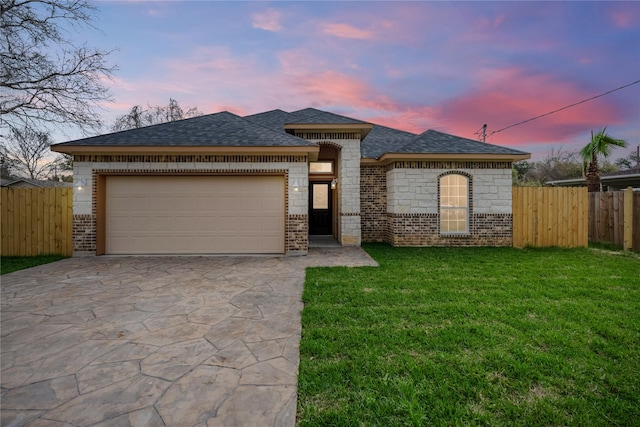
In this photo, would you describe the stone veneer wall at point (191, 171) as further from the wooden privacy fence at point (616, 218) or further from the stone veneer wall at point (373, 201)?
the wooden privacy fence at point (616, 218)

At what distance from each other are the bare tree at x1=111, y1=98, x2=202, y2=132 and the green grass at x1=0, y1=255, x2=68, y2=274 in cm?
1854

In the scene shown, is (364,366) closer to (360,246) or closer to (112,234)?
(360,246)

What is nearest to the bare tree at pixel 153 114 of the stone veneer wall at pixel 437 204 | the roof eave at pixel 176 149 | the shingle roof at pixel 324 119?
the shingle roof at pixel 324 119

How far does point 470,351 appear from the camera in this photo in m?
2.89

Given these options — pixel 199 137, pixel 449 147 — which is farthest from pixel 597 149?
pixel 199 137

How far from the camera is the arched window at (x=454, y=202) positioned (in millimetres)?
10266

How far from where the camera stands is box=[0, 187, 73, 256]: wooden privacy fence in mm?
8414

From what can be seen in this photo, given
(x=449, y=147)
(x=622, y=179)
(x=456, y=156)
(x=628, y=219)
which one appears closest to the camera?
(x=628, y=219)

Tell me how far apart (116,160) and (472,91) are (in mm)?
15000

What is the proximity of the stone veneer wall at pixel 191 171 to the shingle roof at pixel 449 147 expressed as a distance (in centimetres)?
401

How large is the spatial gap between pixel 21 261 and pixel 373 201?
431 inches

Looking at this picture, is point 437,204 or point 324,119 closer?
point 437,204

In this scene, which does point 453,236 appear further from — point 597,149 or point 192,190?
point 597,149

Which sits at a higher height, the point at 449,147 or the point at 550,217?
the point at 449,147
